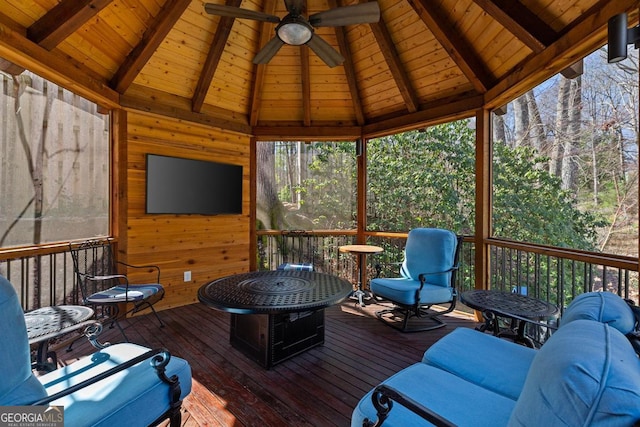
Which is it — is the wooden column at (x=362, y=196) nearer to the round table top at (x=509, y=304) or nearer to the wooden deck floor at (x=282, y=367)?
the wooden deck floor at (x=282, y=367)

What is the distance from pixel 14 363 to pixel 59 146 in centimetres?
289

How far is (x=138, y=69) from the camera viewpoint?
140 inches


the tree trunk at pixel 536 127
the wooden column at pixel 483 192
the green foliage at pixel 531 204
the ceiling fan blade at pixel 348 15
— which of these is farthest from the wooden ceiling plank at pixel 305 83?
the tree trunk at pixel 536 127

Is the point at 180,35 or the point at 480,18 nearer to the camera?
the point at 480,18

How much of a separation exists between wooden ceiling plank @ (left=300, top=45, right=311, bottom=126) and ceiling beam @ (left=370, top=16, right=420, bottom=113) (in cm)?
101

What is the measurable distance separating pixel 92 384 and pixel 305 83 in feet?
14.1

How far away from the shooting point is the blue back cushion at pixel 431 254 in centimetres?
356

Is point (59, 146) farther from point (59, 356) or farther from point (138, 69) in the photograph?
point (59, 356)

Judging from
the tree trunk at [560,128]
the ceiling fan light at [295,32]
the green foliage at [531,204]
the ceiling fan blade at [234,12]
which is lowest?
the green foliage at [531,204]

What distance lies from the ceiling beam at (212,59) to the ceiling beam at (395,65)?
1.74 metres

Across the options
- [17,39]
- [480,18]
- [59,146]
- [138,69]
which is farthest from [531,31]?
[59,146]

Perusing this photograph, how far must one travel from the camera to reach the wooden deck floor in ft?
6.44

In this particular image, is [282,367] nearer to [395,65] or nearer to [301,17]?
[301,17]

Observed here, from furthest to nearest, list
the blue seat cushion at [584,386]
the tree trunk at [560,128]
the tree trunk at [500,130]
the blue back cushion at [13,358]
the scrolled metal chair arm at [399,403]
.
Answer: the tree trunk at [500,130] → the tree trunk at [560,128] → the blue back cushion at [13,358] → the scrolled metal chair arm at [399,403] → the blue seat cushion at [584,386]
